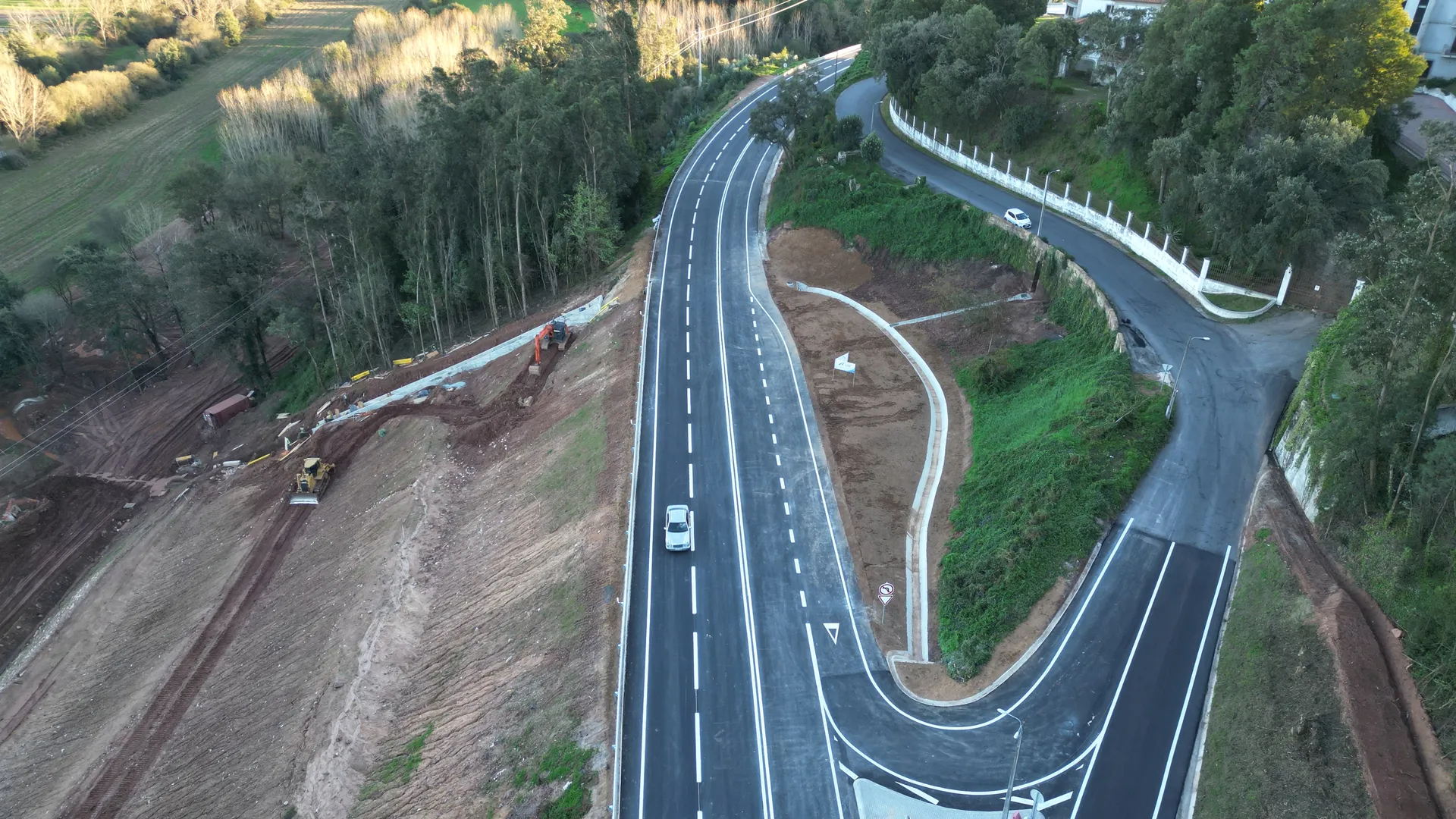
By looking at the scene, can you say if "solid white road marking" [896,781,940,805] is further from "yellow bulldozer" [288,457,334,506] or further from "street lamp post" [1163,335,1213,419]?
"yellow bulldozer" [288,457,334,506]

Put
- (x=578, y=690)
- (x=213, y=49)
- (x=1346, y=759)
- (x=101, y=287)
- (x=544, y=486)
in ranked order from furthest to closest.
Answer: (x=213, y=49) < (x=101, y=287) < (x=544, y=486) < (x=578, y=690) < (x=1346, y=759)

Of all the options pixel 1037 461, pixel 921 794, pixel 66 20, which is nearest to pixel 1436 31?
pixel 1037 461

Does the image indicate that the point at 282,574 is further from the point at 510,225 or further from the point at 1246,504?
the point at 1246,504

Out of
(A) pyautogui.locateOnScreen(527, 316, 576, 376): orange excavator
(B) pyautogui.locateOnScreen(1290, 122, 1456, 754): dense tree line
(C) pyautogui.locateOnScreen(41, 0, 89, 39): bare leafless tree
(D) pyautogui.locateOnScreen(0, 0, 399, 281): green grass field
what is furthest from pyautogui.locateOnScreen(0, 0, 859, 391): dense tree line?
(C) pyautogui.locateOnScreen(41, 0, 89, 39): bare leafless tree

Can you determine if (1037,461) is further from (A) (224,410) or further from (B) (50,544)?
(A) (224,410)

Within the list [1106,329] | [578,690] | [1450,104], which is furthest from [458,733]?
[1450,104]

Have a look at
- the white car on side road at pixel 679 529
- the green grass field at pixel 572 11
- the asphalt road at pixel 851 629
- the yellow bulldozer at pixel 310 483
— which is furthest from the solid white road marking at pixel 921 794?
the green grass field at pixel 572 11
